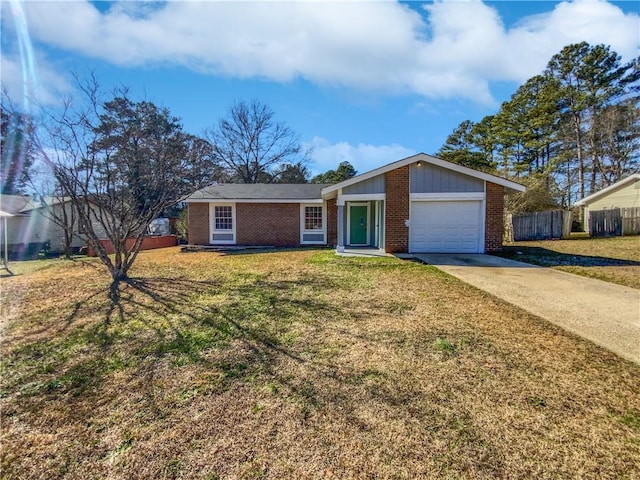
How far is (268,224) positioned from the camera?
16.5m

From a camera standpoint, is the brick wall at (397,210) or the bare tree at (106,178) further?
the brick wall at (397,210)

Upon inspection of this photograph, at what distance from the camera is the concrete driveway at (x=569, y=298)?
4.18 m

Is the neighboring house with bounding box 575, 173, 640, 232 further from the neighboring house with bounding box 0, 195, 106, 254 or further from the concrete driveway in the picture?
the neighboring house with bounding box 0, 195, 106, 254

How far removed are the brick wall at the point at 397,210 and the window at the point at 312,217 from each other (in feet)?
17.9

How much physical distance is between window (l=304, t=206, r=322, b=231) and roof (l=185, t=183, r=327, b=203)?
0.69 m

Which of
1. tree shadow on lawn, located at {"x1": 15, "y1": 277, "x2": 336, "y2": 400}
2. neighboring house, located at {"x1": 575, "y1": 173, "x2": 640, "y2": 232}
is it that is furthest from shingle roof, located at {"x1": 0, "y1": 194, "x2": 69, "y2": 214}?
neighboring house, located at {"x1": 575, "y1": 173, "x2": 640, "y2": 232}

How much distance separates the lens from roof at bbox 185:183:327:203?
16.1 m

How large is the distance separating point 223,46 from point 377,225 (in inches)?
323

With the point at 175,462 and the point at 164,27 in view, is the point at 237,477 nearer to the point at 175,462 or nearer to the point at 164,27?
the point at 175,462

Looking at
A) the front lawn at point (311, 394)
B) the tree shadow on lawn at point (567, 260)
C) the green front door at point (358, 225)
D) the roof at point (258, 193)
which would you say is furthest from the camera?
the roof at point (258, 193)

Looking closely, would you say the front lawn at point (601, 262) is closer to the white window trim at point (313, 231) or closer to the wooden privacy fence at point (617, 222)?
the wooden privacy fence at point (617, 222)

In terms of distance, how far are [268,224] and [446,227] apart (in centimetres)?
861

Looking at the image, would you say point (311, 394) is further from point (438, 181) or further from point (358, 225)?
point (358, 225)

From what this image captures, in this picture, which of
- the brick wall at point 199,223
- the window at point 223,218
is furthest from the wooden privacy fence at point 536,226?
the brick wall at point 199,223
